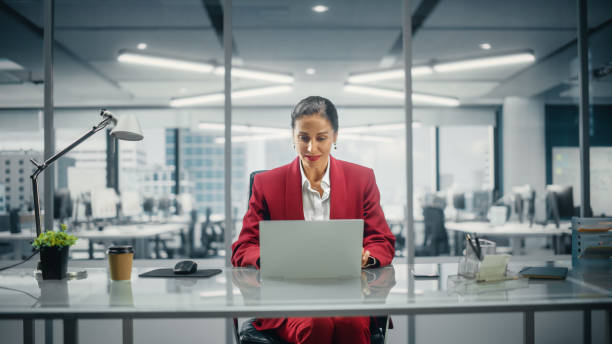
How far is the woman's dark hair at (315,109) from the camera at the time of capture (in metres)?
2.14

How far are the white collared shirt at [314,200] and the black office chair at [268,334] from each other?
0.58m

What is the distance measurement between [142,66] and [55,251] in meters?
5.19

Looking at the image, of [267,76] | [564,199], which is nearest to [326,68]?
[267,76]

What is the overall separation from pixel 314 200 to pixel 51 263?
1.17m

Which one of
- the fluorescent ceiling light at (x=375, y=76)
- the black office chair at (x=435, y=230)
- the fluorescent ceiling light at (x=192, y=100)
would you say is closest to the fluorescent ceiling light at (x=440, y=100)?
the fluorescent ceiling light at (x=375, y=76)

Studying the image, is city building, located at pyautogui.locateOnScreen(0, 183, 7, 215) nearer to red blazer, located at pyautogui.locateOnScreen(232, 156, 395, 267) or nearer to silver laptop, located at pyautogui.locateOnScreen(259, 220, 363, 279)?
red blazer, located at pyautogui.locateOnScreen(232, 156, 395, 267)

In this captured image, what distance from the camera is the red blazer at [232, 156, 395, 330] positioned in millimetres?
2057

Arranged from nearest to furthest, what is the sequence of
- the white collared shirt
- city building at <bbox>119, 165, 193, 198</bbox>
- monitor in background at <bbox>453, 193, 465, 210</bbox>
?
the white collared shirt → city building at <bbox>119, 165, 193, 198</bbox> → monitor in background at <bbox>453, 193, 465, 210</bbox>

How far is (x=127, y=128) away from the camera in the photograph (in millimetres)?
1905

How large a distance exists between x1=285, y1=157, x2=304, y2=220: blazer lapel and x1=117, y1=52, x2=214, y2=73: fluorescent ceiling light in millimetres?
4196

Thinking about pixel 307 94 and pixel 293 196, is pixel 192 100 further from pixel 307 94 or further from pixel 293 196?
pixel 293 196

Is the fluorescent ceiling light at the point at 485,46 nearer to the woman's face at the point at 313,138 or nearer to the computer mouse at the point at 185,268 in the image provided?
the woman's face at the point at 313,138

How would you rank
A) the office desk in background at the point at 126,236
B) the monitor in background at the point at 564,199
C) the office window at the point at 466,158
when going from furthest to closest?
the office window at the point at 466,158 < the office desk in background at the point at 126,236 < the monitor in background at the point at 564,199

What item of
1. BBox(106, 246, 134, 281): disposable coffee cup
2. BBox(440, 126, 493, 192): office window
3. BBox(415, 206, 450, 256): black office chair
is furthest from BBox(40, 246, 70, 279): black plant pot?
BBox(440, 126, 493, 192): office window
